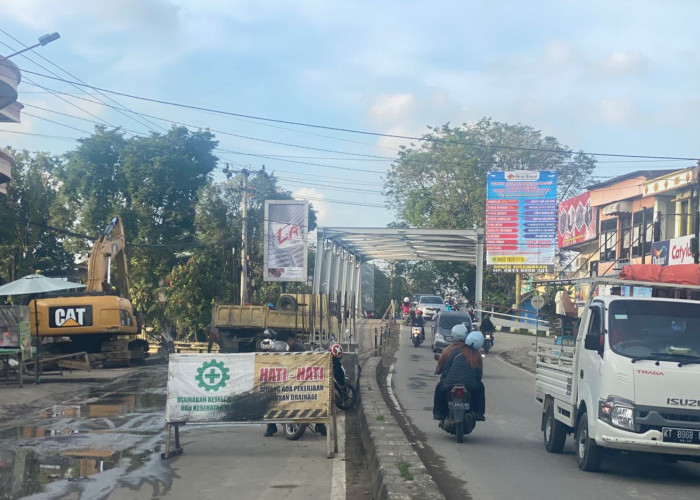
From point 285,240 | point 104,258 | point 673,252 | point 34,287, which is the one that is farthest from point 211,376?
point 285,240

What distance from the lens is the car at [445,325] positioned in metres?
30.8

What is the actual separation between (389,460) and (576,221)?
139ft

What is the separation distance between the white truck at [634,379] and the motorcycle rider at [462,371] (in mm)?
1538

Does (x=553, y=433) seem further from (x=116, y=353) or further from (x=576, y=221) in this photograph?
(x=576, y=221)

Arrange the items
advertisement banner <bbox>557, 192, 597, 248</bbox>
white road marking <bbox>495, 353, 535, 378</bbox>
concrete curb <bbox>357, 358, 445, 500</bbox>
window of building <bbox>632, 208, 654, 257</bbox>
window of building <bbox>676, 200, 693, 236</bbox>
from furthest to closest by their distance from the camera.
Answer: advertisement banner <bbox>557, 192, 597, 248</bbox> < window of building <bbox>632, 208, 654, 257</bbox> < window of building <bbox>676, 200, 693, 236</bbox> < white road marking <bbox>495, 353, 535, 378</bbox> < concrete curb <bbox>357, 358, 445, 500</bbox>

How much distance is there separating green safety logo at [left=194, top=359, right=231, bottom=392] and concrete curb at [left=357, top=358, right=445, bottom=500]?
214cm

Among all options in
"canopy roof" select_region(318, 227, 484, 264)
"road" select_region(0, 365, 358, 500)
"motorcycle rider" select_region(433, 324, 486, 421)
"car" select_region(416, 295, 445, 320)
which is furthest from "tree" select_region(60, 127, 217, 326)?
"motorcycle rider" select_region(433, 324, 486, 421)

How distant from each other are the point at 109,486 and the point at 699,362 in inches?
261

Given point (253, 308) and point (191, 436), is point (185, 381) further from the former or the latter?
point (253, 308)

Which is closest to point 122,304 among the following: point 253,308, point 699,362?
point 253,308

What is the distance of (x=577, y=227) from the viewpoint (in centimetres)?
4897

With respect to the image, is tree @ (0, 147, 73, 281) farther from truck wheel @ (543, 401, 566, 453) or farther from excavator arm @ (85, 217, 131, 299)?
truck wheel @ (543, 401, 566, 453)

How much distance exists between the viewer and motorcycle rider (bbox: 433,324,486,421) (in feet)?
40.7

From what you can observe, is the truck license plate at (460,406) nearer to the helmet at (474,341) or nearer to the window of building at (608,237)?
the helmet at (474,341)
